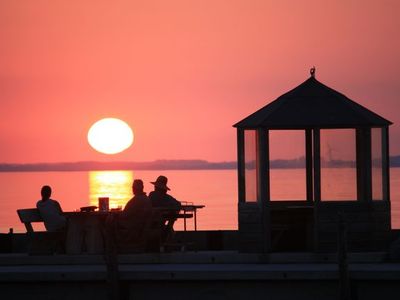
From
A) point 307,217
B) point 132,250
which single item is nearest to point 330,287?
point 307,217

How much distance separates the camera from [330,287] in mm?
16969

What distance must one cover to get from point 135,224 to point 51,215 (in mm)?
1664

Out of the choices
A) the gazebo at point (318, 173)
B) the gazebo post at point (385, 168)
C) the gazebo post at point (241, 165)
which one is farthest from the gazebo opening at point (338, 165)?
the gazebo post at point (241, 165)

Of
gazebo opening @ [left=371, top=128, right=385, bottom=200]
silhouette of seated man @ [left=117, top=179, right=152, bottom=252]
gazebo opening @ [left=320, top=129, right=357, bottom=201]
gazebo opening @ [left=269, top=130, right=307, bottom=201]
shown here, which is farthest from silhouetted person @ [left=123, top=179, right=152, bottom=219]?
gazebo opening @ [left=371, top=128, right=385, bottom=200]

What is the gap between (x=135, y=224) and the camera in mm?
18641

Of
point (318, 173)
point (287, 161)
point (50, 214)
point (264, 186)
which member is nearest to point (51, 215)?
point (50, 214)

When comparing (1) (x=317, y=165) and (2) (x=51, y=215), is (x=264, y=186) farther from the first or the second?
(2) (x=51, y=215)

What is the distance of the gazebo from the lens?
18.3 meters

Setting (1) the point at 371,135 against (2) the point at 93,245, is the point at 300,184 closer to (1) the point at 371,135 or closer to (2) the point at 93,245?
(1) the point at 371,135

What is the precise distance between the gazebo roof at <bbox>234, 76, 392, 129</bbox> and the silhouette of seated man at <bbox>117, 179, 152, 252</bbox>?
183 centimetres

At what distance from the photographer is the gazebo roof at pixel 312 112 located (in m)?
18.4

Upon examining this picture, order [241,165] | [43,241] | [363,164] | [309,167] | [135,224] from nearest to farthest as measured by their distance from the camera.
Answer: [363,164], [135,224], [241,165], [43,241], [309,167]

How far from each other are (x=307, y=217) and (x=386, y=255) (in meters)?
1.51

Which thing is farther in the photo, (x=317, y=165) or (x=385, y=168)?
(x=385, y=168)
